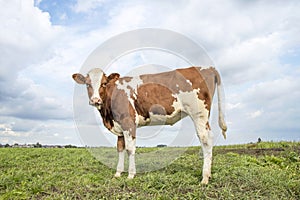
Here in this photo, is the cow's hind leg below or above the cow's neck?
below

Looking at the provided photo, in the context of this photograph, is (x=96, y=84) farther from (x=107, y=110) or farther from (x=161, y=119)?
(x=161, y=119)

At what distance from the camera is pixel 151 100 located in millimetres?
8016

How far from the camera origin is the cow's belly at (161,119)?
309 inches

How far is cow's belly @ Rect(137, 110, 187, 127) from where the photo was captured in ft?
25.7

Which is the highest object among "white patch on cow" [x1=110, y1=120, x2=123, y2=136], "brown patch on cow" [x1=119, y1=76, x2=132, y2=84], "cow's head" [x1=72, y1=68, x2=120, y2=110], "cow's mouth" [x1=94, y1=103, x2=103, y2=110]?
"brown patch on cow" [x1=119, y1=76, x2=132, y2=84]

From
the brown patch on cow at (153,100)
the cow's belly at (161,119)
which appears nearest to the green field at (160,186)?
the cow's belly at (161,119)

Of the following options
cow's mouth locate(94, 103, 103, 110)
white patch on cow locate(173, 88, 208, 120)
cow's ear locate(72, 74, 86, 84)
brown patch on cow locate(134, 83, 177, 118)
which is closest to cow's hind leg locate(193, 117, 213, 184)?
white patch on cow locate(173, 88, 208, 120)

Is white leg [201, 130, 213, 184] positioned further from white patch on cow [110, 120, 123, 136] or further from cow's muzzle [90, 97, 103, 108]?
cow's muzzle [90, 97, 103, 108]

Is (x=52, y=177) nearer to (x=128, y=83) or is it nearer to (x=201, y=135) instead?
(x=128, y=83)

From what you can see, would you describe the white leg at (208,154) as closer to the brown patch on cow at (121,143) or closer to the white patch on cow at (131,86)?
the white patch on cow at (131,86)

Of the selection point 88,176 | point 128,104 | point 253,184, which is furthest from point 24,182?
point 253,184

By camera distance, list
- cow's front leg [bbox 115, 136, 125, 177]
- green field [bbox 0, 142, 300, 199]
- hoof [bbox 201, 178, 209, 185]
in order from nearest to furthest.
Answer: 1. green field [bbox 0, 142, 300, 199]
2. hoof [bbox 201, 178, 209, 185]
3. cow's front leg [bbox 115, 136, 125, 177]

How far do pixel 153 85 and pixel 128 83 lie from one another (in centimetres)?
74

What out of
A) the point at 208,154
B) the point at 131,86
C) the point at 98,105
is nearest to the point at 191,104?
the point at 208,154
